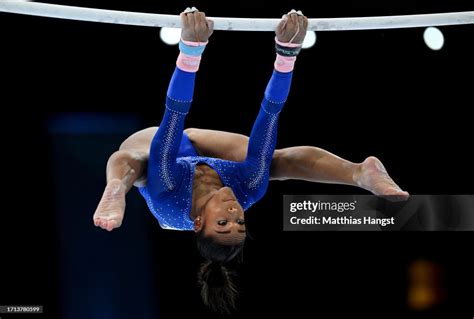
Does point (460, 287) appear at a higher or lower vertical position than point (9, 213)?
lower

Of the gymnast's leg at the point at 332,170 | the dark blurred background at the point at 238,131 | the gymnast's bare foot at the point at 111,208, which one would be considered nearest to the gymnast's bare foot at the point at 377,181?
the gymnast's leg at the point at 332,170

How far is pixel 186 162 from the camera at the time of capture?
3.79 metres

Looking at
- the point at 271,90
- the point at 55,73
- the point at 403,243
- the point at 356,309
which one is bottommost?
the point at 356,309

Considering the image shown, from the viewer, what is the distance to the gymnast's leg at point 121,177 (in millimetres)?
3015

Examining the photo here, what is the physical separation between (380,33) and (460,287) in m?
2.15

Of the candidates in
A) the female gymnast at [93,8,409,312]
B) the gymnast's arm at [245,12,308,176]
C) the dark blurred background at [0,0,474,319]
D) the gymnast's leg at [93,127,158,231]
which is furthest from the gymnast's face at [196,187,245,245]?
the dark blurred background at [0,0,474,319]

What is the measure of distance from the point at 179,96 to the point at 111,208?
699 mm

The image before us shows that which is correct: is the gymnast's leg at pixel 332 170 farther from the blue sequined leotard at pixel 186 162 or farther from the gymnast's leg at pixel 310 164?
the blue sequined leotard at pixel 186 162

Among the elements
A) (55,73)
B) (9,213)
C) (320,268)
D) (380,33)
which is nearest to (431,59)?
(380,33)

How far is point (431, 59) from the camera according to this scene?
5.79m

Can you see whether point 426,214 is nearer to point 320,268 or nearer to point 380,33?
point 320,268

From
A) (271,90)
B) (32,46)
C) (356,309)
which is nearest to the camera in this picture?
(271,90)

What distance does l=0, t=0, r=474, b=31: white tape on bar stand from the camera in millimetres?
3457

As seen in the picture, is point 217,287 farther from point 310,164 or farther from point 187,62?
point 187,62
